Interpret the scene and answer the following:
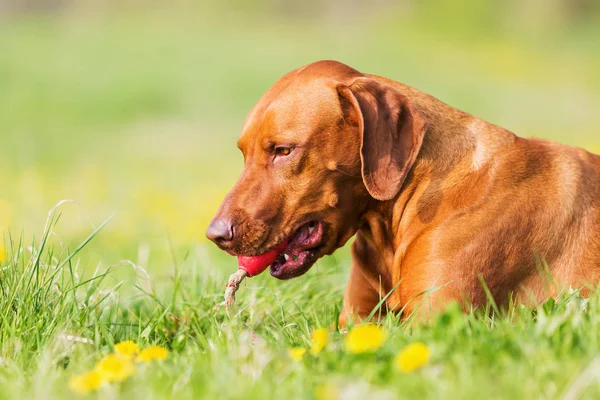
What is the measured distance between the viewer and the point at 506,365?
2.71 metres

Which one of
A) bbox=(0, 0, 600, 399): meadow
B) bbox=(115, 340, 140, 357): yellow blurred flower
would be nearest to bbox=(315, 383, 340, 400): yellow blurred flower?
bbox=(0, 0, 600, 399): meadow

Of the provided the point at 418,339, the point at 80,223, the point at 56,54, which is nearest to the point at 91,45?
the point at 56,54

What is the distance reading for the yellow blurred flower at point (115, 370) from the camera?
109 inches

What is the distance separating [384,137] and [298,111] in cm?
44

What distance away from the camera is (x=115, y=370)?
2.80 m

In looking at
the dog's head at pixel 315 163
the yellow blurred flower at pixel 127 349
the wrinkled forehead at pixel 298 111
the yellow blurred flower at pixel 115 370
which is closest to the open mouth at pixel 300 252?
the dog's head at pixel 315 163

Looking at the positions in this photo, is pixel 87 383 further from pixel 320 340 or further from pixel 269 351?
pixel 320 340

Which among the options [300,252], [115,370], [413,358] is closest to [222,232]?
[300,252]

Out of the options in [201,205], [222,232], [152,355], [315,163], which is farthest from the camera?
[201,205]

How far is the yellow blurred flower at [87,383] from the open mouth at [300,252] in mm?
1600

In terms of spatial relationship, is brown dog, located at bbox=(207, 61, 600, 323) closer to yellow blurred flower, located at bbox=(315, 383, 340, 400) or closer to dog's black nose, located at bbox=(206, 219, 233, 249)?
dog's black nose, located at bbox=(206, 219, 233, 249)

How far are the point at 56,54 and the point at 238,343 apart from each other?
71.0 ft

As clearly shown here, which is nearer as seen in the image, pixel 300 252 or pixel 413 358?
pixel 413 358

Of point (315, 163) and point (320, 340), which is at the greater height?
point (315, 163)
